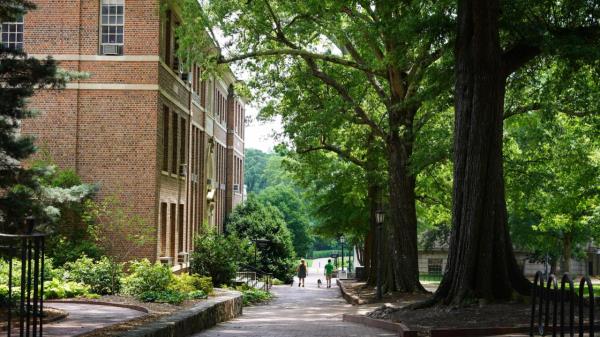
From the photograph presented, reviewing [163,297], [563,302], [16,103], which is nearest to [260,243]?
[163,297]

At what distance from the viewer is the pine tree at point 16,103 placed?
13609 millimetres

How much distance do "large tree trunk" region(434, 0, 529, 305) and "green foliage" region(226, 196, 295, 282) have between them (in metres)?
31.0

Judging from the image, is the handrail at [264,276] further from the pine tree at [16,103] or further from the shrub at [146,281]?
the pine tree at [16,103]

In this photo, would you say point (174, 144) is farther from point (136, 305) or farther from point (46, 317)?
point (46, 317)

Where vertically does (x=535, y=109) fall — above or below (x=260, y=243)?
above

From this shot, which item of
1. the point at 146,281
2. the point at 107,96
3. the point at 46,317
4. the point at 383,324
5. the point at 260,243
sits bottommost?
the point at 383,324

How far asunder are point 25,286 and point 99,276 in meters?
11.1

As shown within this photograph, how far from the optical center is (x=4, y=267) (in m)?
18.8

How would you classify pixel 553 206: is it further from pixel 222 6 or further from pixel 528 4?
pixel 528 4

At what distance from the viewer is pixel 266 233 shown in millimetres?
48000

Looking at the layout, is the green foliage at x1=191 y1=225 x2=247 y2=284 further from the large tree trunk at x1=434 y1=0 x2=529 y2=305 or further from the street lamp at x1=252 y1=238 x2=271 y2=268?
the large tree trunk at x1=434 y1=0 x2=529 y2=305

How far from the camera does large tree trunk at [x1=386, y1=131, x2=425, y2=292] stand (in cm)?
2731

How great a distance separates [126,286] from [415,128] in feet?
36.2

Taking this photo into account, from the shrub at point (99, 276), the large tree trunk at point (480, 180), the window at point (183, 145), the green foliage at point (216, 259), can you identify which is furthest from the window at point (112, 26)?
the large tree trunk at point (480, 180)
